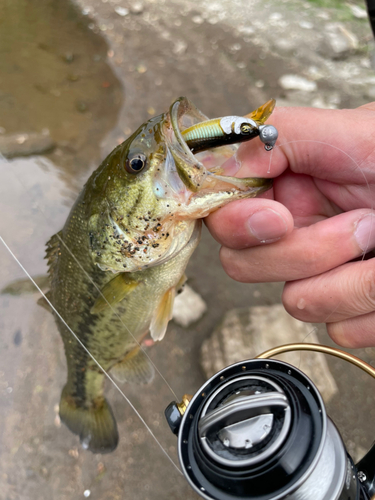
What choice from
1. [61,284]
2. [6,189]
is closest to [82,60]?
[6,189]

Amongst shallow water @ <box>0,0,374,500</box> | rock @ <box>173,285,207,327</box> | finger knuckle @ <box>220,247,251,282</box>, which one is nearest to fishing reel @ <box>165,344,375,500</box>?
finger knuckle @ <box>220,247,251,282</box>

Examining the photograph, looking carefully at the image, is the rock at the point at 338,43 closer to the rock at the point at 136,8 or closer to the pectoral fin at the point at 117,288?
the rock at the point at 136,8

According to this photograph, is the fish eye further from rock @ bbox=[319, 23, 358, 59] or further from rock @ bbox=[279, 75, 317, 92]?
rock @ bbox=[319, 23, 358, 59]

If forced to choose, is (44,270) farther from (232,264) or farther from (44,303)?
(232,264)

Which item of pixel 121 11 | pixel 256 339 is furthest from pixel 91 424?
pixel 121 11

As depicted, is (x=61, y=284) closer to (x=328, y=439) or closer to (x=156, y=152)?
(x=156, y=152)
